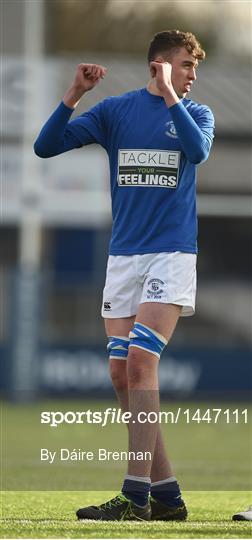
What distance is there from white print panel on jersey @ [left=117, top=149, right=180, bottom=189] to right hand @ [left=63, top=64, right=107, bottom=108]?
322 mm

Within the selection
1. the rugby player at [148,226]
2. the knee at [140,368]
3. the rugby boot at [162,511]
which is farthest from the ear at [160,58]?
the rugby boot at [162,511]

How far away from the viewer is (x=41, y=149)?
19.8 feet

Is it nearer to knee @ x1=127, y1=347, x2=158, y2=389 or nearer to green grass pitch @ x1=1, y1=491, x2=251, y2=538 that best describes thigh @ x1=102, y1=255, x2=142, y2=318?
knee @ x1=127, y1=347, x2=158, y2=389

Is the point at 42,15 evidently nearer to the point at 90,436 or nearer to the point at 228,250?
the point at 228,250

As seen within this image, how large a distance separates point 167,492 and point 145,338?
0.67m

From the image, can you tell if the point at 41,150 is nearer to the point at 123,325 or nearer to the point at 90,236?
the point at 123,325

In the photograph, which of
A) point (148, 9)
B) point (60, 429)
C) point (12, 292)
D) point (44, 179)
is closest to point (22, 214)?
point (44, 179)

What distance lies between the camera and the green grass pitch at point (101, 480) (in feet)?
18.3

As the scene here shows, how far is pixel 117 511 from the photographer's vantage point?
18.8 ft

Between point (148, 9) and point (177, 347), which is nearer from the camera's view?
point (177, 347)

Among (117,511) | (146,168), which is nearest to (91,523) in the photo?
(117,511)

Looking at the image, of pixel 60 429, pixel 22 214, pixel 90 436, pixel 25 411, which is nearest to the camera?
pixel 90 436

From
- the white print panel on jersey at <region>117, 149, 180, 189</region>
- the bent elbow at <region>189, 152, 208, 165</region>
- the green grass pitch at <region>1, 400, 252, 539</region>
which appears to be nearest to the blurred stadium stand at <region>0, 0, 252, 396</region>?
the green grass pitch at <region>1, 400, 252, 539</region>

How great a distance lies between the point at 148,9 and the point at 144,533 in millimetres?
18580
